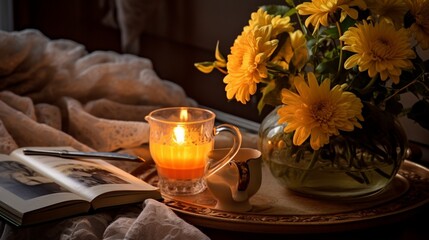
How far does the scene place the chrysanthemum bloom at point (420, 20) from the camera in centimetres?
88

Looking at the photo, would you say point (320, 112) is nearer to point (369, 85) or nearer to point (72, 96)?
point (369, 85)

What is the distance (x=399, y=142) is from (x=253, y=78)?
0.22 metres

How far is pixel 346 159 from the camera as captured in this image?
938mm

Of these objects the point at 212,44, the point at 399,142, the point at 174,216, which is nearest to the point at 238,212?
the point at 174,216

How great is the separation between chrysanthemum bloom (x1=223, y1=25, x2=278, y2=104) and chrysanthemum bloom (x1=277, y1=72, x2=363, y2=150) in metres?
0.06

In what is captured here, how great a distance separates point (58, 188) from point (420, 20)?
51cm

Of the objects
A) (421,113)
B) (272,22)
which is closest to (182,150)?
(272,22)

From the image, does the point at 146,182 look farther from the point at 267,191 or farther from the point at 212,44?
the point at 212,44

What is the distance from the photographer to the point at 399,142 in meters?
0.95

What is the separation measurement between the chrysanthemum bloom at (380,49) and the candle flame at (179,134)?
27 centimetres

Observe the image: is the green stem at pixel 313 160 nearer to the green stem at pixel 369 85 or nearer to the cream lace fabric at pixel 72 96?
the green stem at pixel 369 85

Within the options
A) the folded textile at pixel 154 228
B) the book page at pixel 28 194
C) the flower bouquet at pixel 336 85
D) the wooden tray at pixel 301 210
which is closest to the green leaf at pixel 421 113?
the flower bouquet at pixel 336 85

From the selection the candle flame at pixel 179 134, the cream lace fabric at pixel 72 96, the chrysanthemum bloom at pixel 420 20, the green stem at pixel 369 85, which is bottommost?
the cream lace fabric at pixel 72 96

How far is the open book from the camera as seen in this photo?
2.90ft
